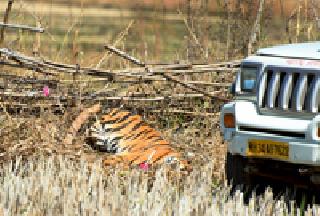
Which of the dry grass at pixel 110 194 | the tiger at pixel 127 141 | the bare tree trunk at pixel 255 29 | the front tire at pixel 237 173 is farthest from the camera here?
the bare tree trunk at pixel 255 29

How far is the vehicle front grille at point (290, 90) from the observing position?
280 inches

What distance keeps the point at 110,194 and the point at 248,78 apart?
1405 millimetres

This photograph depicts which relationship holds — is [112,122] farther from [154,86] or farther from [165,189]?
[165,189]

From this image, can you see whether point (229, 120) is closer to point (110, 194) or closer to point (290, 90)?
point (290, 90)

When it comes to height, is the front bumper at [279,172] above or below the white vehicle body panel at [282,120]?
below

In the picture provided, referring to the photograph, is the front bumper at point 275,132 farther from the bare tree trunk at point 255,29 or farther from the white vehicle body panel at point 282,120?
the bare tree trunk at point 255,29

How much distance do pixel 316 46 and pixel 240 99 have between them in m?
0.74

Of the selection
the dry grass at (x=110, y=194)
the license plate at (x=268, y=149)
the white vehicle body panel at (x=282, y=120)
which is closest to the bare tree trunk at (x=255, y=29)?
the dry grass at (x=110, y=194)

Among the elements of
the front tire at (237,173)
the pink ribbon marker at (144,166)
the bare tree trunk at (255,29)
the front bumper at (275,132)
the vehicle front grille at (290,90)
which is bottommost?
the pink ribbon marker at (144,166)

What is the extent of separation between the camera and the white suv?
7.06 metres

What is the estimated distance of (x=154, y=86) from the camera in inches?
428

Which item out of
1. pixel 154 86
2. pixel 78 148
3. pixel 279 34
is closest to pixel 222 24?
pixel 279 34

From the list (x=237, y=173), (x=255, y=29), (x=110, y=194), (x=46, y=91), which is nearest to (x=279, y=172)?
(x=237, y=173)

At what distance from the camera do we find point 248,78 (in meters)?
7.61
